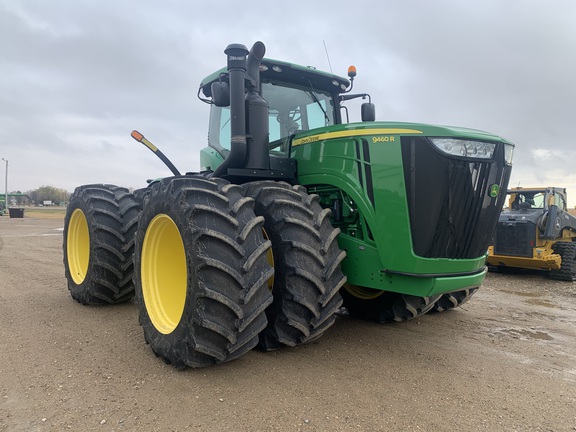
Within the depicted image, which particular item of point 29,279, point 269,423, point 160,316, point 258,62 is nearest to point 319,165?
point 258,62

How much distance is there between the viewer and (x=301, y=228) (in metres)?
3.28

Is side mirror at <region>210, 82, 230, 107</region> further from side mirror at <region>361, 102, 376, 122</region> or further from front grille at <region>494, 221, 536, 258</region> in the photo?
front grille at <region>494, 221, 536, 258</region>

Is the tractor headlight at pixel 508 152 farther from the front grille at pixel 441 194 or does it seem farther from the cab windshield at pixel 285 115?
the cab windshield at pixel 285 115

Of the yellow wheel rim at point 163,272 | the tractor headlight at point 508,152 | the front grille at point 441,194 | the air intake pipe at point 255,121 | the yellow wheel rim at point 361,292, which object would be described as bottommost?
the yellow wheel rim at point 361,292

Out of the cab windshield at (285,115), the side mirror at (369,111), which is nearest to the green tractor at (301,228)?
the cab windshield at (285,115)

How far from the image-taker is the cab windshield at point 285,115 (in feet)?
14.8

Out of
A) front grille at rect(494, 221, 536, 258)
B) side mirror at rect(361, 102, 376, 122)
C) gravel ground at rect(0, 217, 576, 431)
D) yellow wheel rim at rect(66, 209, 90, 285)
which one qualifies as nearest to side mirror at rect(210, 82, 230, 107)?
side mirror at rect(361, 102, 376, 122)

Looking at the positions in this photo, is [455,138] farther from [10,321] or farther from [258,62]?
[10,321]

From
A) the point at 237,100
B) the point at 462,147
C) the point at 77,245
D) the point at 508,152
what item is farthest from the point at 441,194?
the point at 77,245

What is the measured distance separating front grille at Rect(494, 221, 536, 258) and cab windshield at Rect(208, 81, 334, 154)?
6716 mm

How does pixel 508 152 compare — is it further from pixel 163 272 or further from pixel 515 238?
pixel 515 238

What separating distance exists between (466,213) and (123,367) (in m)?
3.02

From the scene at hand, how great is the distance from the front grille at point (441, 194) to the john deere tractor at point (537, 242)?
7117 millimetres

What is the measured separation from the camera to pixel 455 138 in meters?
3.26
